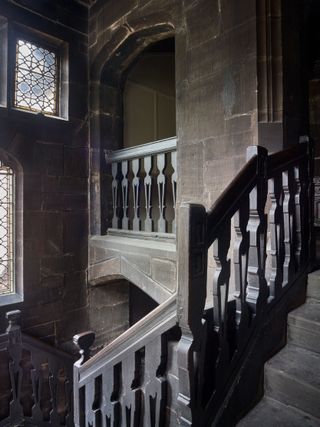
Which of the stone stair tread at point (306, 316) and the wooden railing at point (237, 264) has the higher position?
the wooden railing at point (237, 264)

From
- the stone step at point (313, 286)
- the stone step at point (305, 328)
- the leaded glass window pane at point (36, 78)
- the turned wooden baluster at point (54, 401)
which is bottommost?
the turned wooden baluster at point (54, 401)

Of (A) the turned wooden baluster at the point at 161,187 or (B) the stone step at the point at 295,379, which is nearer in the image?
(B) the stone step at the point at 295,379

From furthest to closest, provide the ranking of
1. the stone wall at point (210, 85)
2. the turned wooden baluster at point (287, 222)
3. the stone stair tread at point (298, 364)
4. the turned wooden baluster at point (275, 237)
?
the stone wall at point (210, 85)
the turned wooden baluster at point (287, 222)
the turned wooden baluster at point (275, 237)
the stone stair tread at point (298, 364)

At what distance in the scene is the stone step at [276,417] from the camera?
1.33 meters

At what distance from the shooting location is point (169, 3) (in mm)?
2791

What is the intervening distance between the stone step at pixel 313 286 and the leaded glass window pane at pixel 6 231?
2657 mm

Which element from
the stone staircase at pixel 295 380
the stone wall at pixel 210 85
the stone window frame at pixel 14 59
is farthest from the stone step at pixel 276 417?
the stone window frame at pixel 14 59

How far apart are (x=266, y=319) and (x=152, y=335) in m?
0.57

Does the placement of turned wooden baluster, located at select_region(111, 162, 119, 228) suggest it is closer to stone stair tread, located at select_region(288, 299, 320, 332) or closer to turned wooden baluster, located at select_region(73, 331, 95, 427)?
turned wooden baluster, located at select_region(73, 331, 95, 427)

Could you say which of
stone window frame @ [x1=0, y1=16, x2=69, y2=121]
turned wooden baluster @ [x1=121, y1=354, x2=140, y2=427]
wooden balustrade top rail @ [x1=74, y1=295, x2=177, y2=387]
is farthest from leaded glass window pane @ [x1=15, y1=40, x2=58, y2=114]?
turned wooden baluster @ [x1=121, y1=354, x2=140, y2=427]

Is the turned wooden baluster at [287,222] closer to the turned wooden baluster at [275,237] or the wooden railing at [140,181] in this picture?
the turned wooden baluster at [275,237]

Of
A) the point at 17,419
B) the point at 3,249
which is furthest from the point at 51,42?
the point at 17,419

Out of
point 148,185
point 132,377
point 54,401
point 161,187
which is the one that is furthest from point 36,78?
point 54,401

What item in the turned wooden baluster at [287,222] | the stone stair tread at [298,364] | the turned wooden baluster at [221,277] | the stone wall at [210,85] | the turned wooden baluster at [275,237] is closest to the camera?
the turned wooden baluster at [221,277]
